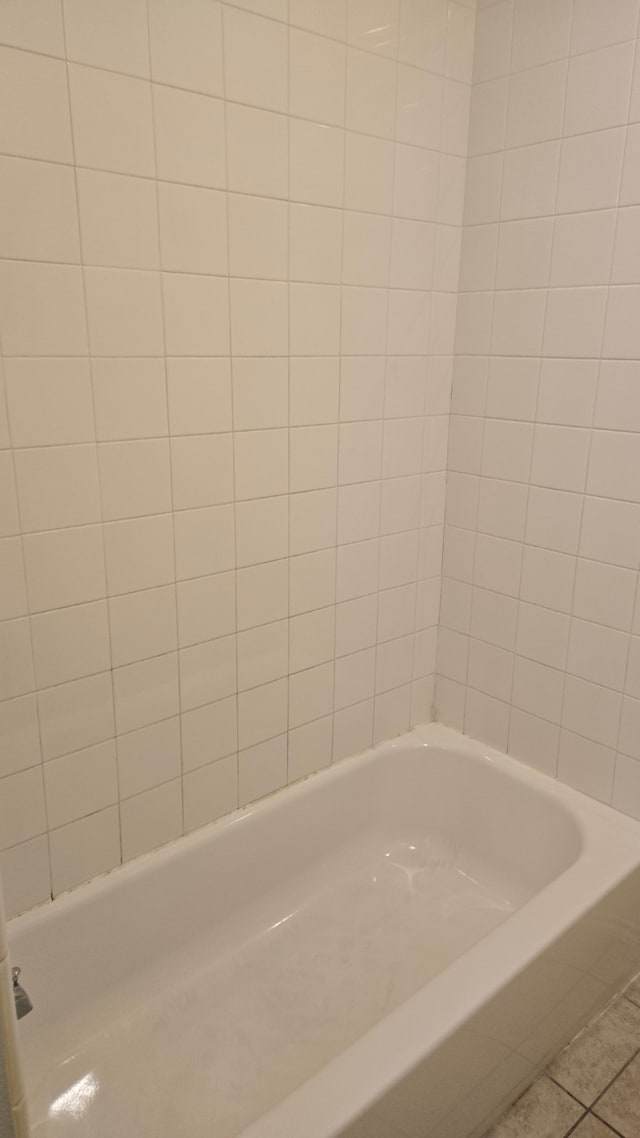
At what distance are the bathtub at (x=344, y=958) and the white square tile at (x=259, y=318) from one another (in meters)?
1.10

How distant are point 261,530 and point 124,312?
1.82ft

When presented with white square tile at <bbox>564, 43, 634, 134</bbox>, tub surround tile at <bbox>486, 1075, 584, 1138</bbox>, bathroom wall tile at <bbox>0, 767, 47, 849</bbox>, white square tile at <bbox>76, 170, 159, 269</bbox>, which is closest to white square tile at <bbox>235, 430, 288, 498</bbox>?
white square tile at <bbox>76, 170, 159, 269</bbox>

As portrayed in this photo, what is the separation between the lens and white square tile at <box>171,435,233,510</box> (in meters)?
1.50

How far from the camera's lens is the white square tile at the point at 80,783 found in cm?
147

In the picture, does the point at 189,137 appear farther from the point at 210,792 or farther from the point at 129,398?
the point at 210,792

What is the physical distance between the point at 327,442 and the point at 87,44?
88 cm

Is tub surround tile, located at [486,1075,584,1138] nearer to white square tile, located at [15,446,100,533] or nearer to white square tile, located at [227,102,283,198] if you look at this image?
white square tile, located at [15,446,100,533]

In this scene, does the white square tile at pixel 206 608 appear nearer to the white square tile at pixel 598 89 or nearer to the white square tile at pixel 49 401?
the white square tile at pixel 49 401

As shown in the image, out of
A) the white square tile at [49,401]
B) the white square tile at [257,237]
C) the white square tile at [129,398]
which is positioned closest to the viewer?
the white square tile at [49,401]

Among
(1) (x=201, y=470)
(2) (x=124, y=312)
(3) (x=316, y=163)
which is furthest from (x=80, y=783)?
(3) (x=316, y=163)

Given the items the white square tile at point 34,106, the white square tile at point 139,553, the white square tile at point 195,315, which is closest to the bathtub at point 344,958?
the white square tile at point 139,553

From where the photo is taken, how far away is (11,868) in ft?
4.78

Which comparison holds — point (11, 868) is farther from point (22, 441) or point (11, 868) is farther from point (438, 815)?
point (438, 815)

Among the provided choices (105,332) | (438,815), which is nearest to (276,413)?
(105,332)
